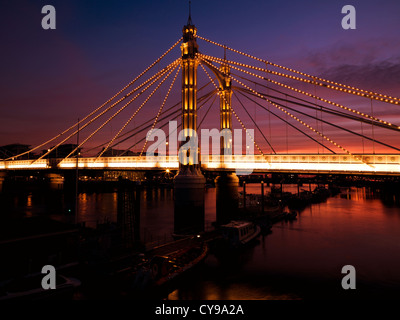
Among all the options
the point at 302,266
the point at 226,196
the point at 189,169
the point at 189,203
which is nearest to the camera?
the point at 302,266

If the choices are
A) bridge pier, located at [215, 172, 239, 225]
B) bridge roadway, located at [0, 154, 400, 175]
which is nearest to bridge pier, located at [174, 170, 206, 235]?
bridge roadway, located at [0, 154, 400, 175]

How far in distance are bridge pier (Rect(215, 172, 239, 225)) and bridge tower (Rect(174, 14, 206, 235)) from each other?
32.4 feet

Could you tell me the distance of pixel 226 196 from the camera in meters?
46.9

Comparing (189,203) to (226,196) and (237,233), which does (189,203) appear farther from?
(226,196)

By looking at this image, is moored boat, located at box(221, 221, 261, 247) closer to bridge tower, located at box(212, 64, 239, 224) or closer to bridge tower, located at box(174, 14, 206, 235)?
bridge tower, located at box(174, 14, 206, 235)

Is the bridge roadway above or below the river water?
above

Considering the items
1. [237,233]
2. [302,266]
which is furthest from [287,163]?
[302,266]

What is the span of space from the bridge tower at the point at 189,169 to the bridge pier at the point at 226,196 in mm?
9875

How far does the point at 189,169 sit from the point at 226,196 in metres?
12.0

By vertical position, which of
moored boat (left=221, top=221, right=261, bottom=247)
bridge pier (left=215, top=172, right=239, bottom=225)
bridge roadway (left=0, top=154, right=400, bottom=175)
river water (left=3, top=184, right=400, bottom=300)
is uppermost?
bridge roadway (left=0, top=154, right=400, bottom=175)

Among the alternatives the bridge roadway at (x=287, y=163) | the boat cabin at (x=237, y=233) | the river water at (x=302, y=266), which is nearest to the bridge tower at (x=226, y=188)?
the bridge roadway at (x=287, y=163)

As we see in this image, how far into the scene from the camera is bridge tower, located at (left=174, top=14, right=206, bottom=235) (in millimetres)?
36000

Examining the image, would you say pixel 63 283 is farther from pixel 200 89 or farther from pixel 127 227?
pixel 200 89
